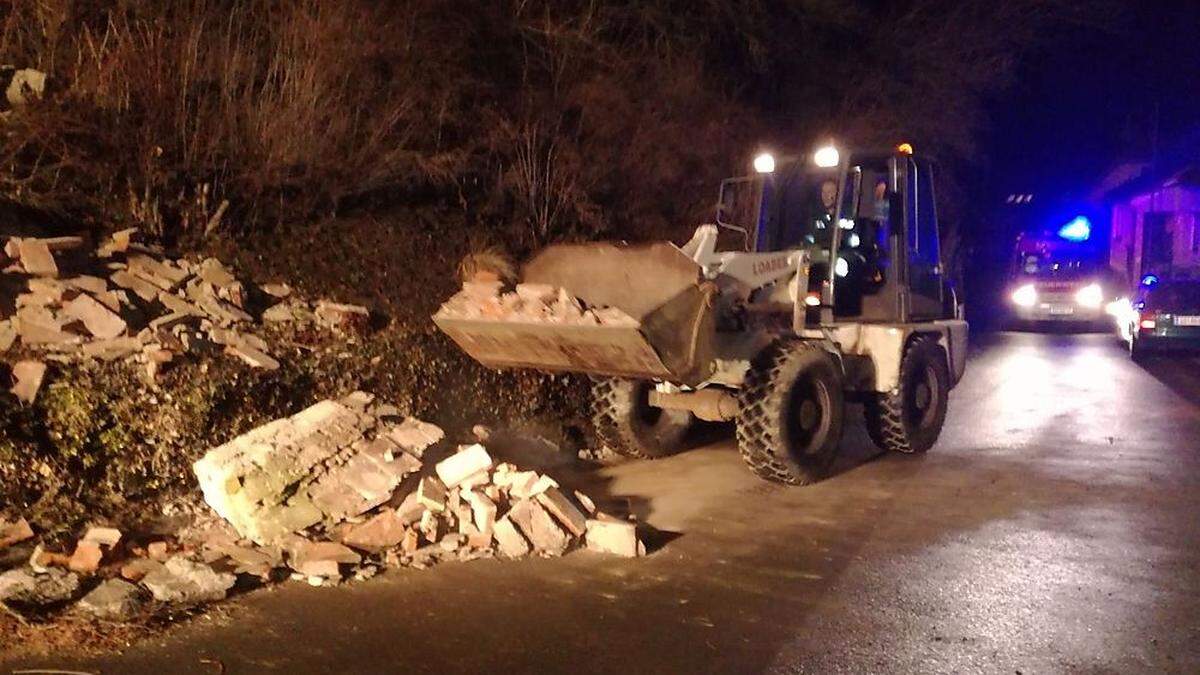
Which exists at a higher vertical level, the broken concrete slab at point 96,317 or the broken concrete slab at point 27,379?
the broken concrete slab at point 96,317

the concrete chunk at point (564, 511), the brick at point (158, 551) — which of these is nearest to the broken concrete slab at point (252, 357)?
the brick at point (158, 551)

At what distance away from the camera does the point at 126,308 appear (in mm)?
8375

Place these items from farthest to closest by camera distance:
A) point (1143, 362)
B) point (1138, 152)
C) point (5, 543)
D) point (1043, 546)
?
point (1138, 152), point (1143, 362), point (1043, 546), point (5, 543)

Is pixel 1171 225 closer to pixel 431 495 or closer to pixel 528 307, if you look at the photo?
pixel 528 307

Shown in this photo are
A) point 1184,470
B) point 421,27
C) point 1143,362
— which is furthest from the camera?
point 1143,362

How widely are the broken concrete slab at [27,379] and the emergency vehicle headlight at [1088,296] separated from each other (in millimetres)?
23084

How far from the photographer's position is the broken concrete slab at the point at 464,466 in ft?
23.2

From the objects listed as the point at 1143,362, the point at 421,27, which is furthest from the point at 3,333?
the point at 1143,362

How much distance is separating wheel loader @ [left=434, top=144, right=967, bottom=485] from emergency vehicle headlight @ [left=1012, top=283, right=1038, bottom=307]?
50.2ft

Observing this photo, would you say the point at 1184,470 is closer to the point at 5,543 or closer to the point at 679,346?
the point at 679,346

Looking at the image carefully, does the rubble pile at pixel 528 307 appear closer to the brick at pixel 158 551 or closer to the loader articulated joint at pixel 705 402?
the loader articulated joint at pixel 705 402

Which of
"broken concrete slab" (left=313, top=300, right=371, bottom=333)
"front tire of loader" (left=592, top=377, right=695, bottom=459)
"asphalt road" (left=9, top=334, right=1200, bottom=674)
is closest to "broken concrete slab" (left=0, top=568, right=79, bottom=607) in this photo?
"asphalt road" (left=9, top=334, right=1200, bottom=674)

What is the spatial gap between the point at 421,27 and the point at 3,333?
6.16 meters

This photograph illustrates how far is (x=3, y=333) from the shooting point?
770 centimetres
